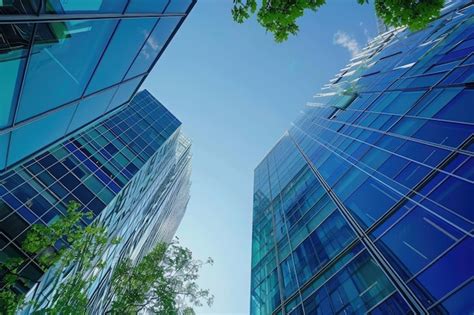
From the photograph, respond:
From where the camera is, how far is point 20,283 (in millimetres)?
11984

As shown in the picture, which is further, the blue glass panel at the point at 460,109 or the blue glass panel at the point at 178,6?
the blue glass panel at the point at 178,6

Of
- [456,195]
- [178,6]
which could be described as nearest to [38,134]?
[178,6]

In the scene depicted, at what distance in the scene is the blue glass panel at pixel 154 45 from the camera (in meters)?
10.1

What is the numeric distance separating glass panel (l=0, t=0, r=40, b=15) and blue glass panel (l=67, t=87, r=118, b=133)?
3.76 meters

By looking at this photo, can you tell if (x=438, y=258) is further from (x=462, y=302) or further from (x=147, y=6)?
(x=147, y=6)

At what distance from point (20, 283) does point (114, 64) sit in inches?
428

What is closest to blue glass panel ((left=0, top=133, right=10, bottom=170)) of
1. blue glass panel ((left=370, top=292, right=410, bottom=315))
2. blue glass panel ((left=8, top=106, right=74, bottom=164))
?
blue glass panel ((left=8, top=106, right=74, bottom=164))

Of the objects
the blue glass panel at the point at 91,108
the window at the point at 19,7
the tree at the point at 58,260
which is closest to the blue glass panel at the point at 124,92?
the blue glass panel at the point at 91,108

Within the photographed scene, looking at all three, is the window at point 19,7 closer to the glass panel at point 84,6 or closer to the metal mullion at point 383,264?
the glass panel at point 84,6

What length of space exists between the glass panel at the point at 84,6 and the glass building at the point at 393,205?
9503 mm

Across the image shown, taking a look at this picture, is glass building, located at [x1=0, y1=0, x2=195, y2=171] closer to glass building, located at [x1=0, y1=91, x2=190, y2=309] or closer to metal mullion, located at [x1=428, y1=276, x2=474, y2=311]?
glass building, located at [x1=0, y1=91, x2=190, y2=309]

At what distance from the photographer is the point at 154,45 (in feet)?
35.3

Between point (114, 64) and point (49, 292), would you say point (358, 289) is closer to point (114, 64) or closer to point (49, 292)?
point (114, 64)

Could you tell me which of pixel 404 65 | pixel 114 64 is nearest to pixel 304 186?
pixel 404 65
